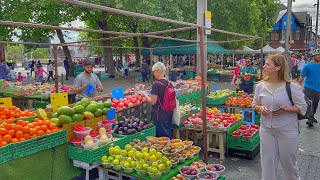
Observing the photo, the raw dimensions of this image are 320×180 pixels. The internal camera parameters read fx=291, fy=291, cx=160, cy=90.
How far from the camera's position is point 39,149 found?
3639 millimetres

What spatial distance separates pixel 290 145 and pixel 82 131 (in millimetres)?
2748

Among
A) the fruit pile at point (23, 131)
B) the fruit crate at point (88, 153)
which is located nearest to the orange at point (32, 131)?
the fruit pile at point (23, 131)

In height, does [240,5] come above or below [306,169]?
above

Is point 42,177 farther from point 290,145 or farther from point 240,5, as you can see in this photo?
point 240,5

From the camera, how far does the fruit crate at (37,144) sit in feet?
11.2

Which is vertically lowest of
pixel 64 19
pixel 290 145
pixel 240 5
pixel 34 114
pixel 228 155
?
pixel 228 155

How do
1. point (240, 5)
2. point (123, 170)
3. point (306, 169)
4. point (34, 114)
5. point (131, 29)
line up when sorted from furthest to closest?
1. point (131, 29)
2. point (240, 5)
3. point (306, 169)
4. point (34, 114)
5. point (123, 170)

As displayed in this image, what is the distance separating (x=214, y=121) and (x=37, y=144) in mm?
3870

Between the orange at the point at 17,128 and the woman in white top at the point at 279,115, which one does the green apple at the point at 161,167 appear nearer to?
the woman in white top at the point at 279,115

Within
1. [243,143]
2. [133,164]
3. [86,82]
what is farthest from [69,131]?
[243,143]

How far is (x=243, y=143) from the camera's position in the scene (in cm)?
603

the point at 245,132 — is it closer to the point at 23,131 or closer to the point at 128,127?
the point at 128,127

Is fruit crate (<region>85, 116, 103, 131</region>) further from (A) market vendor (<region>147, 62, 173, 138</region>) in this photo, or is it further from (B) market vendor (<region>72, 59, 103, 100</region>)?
(B) market vendor (<region>72, 59, 103, 100</region>)

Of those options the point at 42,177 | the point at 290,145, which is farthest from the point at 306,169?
the point at 42,177
